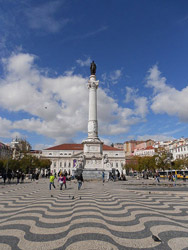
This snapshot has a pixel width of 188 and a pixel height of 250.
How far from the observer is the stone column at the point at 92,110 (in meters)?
35.6

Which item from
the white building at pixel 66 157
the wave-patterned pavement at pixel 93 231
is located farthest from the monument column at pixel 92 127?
the white building at pixel 66 157

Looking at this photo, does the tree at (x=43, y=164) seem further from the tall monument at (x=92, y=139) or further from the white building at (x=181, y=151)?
the white building at (x=181, y=151)

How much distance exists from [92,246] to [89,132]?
3235 centimetres

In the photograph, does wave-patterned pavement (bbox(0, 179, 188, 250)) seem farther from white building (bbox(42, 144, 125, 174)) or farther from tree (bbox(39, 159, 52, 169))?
white building (bbox(42, 144, 125, 174))

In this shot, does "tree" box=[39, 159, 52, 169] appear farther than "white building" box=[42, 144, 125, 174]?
No

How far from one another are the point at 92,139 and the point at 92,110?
235 inches

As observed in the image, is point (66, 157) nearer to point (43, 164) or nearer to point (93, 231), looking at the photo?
point (43, 164)

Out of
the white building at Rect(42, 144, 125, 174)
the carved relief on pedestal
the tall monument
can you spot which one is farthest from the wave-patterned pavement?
the white building at Rect(42, 144, 125, 174)

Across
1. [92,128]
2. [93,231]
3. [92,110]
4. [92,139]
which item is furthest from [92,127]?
[93,231]

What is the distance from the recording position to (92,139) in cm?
3491

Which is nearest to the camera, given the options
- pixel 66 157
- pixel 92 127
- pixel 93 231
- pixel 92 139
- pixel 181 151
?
pixel 93 231

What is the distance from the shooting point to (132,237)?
3.99 metres

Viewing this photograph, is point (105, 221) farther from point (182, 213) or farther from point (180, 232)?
point (182, 213)

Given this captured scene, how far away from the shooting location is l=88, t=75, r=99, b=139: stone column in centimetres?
3557
